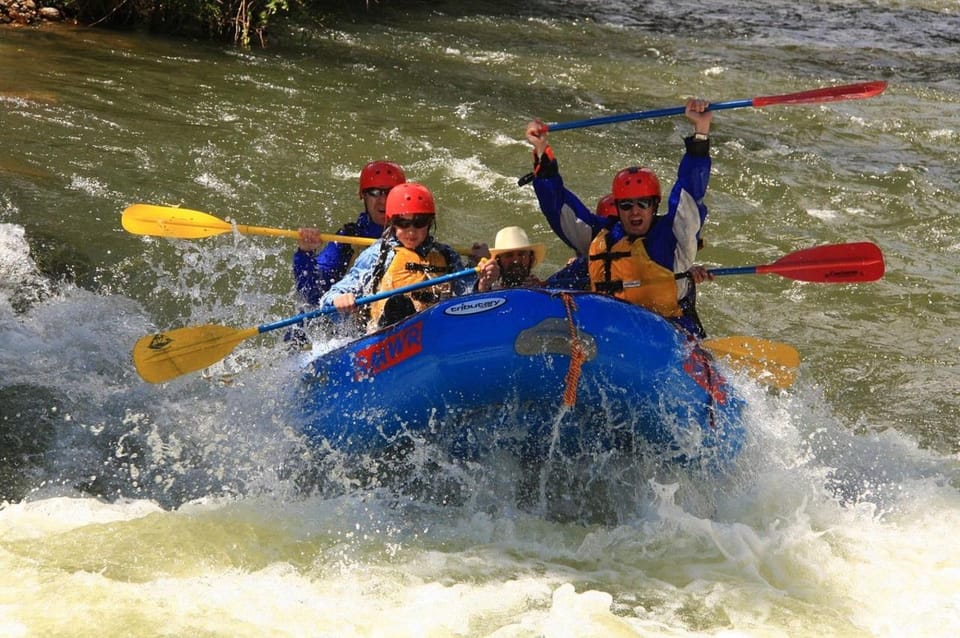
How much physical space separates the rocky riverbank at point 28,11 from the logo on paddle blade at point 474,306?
10488mm

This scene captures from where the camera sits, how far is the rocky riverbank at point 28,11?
43.6 ft

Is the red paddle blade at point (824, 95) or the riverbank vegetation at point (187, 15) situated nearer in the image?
the red paddle blade at point (824, 95)

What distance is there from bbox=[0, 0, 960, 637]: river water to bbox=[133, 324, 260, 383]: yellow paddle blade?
1.22 feet

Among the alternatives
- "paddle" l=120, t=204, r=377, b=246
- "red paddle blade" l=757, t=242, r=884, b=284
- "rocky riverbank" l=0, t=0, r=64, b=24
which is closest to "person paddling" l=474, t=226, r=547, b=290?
"red paddle blade" l=757, t=242, r=884, b=284

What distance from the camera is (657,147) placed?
11070 mm

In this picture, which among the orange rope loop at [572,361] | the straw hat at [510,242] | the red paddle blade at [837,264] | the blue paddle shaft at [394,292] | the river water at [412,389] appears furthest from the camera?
the red paddle blade at [837,264]

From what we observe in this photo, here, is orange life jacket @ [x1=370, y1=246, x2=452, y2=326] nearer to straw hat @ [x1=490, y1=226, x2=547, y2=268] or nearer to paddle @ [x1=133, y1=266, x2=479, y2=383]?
straw hat @ [x1=490, y1=226, x2=547, y2=268]

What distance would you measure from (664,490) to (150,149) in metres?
6.42

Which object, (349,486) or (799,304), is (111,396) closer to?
(349,486)

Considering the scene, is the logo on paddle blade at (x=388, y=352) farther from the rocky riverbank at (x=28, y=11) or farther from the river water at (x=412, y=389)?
the rocky riverbank at (x=28, y=11)

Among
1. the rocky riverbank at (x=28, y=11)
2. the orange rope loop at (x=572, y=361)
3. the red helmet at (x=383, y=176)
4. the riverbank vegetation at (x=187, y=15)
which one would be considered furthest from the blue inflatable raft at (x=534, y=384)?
the rocky riverbank at (x=28, y=11)

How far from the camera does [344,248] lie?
260 inches

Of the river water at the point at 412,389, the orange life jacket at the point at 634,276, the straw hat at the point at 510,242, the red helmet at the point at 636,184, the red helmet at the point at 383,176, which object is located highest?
the red helmet at the point at 636,184

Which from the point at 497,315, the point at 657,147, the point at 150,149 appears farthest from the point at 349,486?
the point at 657,147
